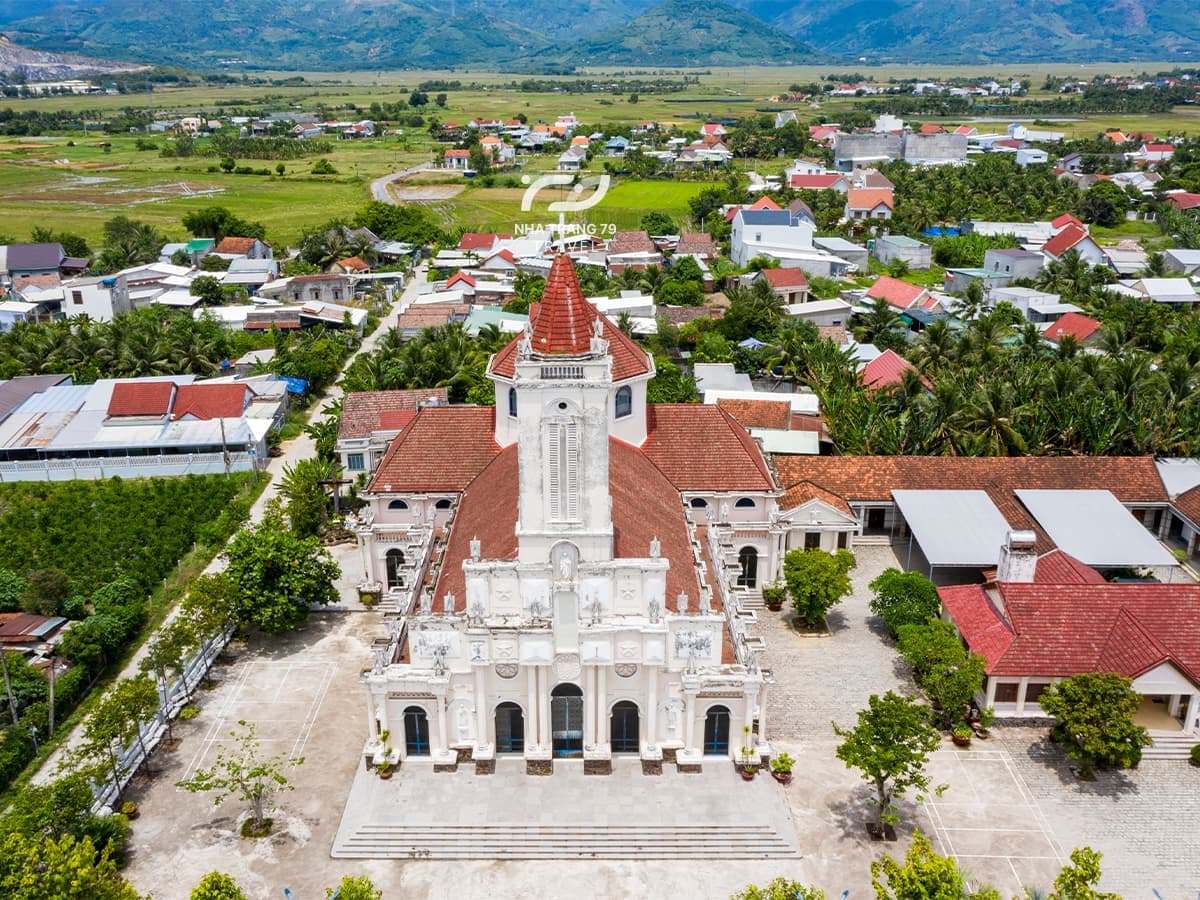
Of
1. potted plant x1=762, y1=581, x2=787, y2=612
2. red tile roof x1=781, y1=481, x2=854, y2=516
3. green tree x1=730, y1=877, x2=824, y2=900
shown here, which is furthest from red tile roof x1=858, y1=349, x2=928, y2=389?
green tree x1=730, y1=877, x2=824, y2=900

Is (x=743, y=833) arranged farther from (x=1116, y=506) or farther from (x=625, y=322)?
(x=625, y=322)

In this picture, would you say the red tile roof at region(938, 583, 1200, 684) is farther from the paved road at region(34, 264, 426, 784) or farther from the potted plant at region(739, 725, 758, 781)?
the paved road at region(34, 264, 426, 784)

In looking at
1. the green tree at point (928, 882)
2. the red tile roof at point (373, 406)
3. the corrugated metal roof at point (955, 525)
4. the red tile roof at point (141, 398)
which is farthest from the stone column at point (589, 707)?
the red tile roof at point (141, 398)

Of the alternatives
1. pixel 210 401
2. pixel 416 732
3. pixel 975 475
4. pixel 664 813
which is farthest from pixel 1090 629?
pixel 210 401

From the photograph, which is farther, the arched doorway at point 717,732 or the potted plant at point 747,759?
the arched doorway at point 717,732

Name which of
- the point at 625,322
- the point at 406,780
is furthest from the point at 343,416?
the point at 406,780

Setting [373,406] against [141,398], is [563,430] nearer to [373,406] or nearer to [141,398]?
[373,406]

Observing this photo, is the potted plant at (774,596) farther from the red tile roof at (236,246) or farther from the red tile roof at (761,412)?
the red tile roof at (236,246)
